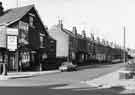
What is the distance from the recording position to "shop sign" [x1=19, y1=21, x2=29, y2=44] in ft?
115

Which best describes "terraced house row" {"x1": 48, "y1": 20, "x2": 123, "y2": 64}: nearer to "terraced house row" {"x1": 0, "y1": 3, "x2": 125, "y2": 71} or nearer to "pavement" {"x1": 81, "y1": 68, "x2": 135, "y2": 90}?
"terraced house row" {"x1": 0, "y1": 3, "x2": 125, "y2": 71}

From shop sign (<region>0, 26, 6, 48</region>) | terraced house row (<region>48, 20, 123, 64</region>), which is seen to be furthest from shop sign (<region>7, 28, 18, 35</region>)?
terraced house row (<region>48, 20, 123, 64</region>)

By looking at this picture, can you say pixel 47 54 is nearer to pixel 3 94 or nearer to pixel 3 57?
pixel 3 57

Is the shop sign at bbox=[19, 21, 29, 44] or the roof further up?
the roof

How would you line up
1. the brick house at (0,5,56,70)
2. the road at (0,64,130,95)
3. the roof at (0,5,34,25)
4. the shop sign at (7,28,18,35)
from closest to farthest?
the road at (0,64,130,95), the shop sign at (7,28,18,35), the brick house at (0,5,56,70), the roof at (0,5,34,25)

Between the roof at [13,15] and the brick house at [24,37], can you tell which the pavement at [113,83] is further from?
the roof at [13,15]

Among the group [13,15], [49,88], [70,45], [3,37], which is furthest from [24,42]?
[70,45]

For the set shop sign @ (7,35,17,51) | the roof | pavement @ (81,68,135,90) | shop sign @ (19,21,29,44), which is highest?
the roof

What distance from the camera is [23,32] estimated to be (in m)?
35.8

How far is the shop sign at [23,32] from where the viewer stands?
3518cm

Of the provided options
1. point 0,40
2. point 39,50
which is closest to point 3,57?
point 0,40

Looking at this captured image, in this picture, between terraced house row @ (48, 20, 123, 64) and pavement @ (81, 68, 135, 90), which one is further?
terraced house row @ (48, 20, 123, 64)

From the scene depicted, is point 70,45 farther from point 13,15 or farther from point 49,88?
point 49,88

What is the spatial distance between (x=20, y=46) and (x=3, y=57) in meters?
3.22
